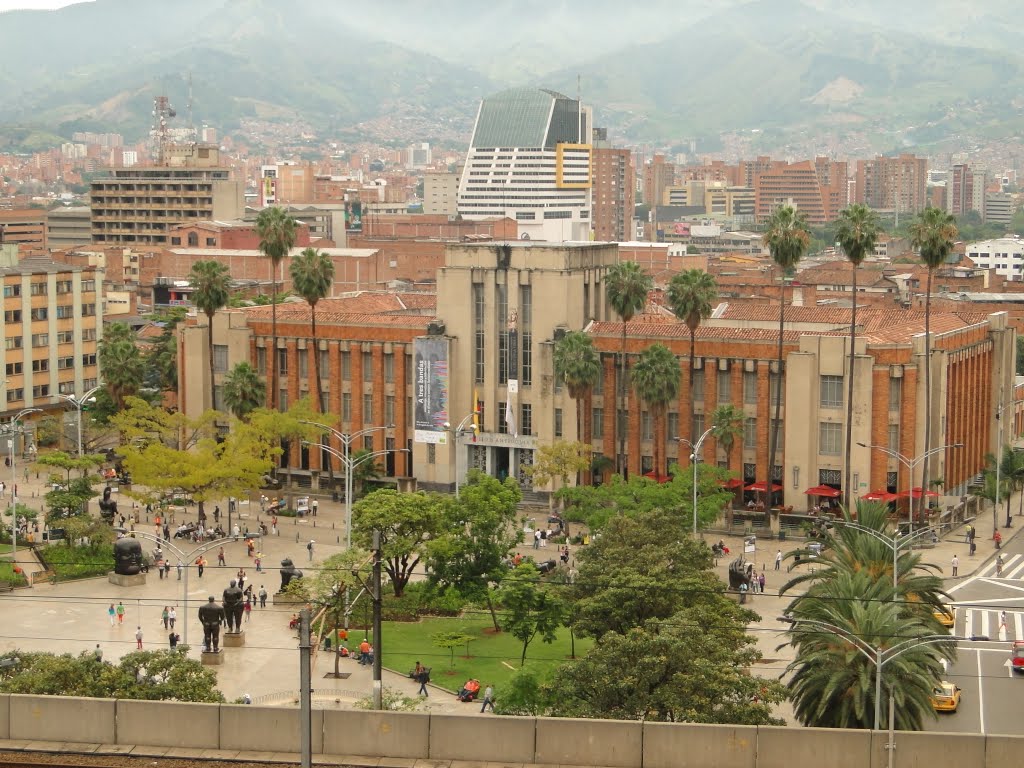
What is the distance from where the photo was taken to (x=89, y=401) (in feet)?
426

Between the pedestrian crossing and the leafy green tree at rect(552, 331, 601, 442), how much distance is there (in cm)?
2964

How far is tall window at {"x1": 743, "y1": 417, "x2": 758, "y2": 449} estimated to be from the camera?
10500 cm

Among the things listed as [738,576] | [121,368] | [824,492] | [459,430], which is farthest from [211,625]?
[121,368]

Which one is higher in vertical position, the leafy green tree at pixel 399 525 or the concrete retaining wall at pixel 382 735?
the concrete retaining wall at pixel 382 735

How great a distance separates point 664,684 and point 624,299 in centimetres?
5331

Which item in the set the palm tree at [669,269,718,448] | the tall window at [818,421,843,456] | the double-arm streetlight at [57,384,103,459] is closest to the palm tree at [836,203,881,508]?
the tall window at [818,421,843,456]

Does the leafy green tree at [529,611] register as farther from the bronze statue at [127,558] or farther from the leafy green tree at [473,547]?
the bronze statue at [127,558]

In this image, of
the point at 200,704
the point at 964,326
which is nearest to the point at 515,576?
the point at 200,704

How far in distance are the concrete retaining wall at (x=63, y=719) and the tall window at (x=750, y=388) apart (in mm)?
62722

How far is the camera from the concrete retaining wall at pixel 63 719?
48.1 meters

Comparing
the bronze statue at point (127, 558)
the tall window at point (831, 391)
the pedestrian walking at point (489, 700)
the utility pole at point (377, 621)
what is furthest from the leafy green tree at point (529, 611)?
the tall window at point (831, 391)

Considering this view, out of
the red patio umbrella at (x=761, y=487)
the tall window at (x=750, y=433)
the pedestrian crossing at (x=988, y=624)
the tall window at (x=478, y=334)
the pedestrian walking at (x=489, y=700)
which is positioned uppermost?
the tall window at (x=478, y=334)

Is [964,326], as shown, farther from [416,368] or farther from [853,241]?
[416,368]

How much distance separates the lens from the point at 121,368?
395 ft
